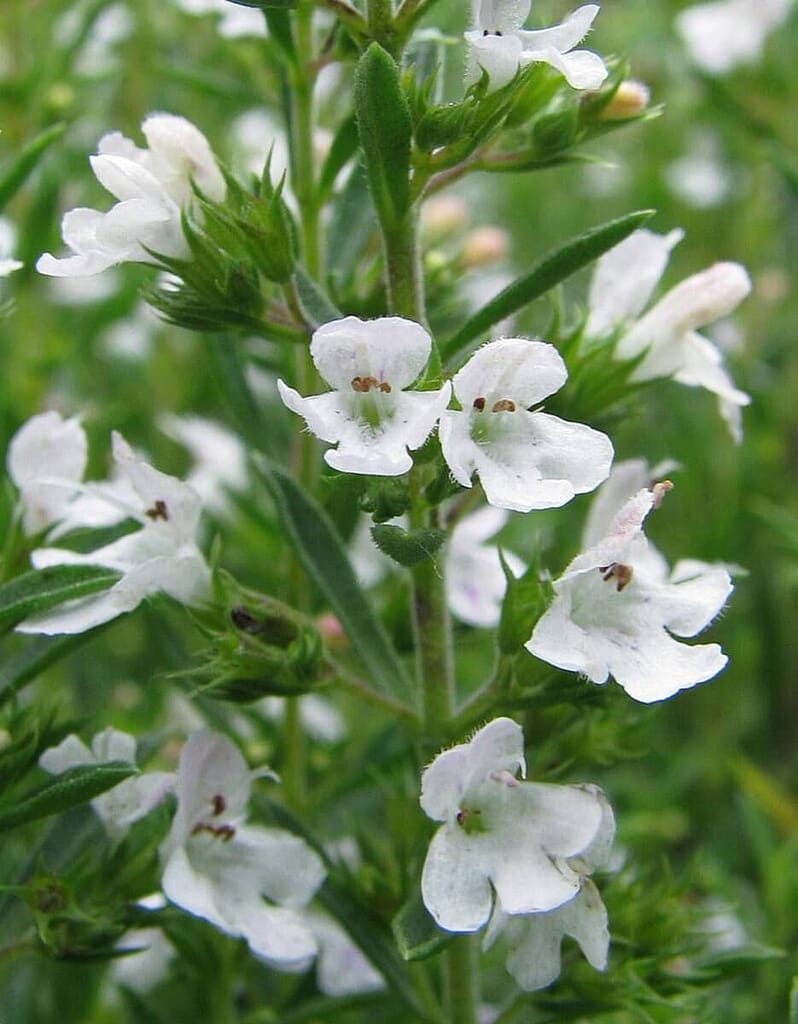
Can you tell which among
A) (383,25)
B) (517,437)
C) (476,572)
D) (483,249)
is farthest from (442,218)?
(517,437)

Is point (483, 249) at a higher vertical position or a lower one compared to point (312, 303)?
lower

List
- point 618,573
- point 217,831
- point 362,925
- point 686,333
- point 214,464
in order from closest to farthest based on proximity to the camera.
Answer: point 618,573, point 217,831, point 362,925, point 686,333, point 214,464

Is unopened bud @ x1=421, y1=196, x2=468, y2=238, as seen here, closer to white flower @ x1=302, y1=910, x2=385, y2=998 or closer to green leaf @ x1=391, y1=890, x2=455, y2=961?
white flower @ x1=302, y1=910, x2=385, y2=998

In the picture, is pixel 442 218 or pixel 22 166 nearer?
pixel 22 166

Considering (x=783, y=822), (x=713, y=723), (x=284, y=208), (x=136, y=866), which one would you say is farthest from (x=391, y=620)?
(x=713, y=723)

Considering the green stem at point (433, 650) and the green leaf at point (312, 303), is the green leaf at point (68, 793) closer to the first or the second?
the green stem at point (433, 650)

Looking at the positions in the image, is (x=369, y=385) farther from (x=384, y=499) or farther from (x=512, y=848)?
(x=512, y=848)

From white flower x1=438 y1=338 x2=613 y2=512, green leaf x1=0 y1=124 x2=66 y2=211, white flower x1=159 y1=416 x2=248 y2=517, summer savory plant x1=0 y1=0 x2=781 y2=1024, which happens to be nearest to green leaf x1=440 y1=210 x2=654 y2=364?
summer savory plant x1=0 y1=0 x2=781 y2=1024
